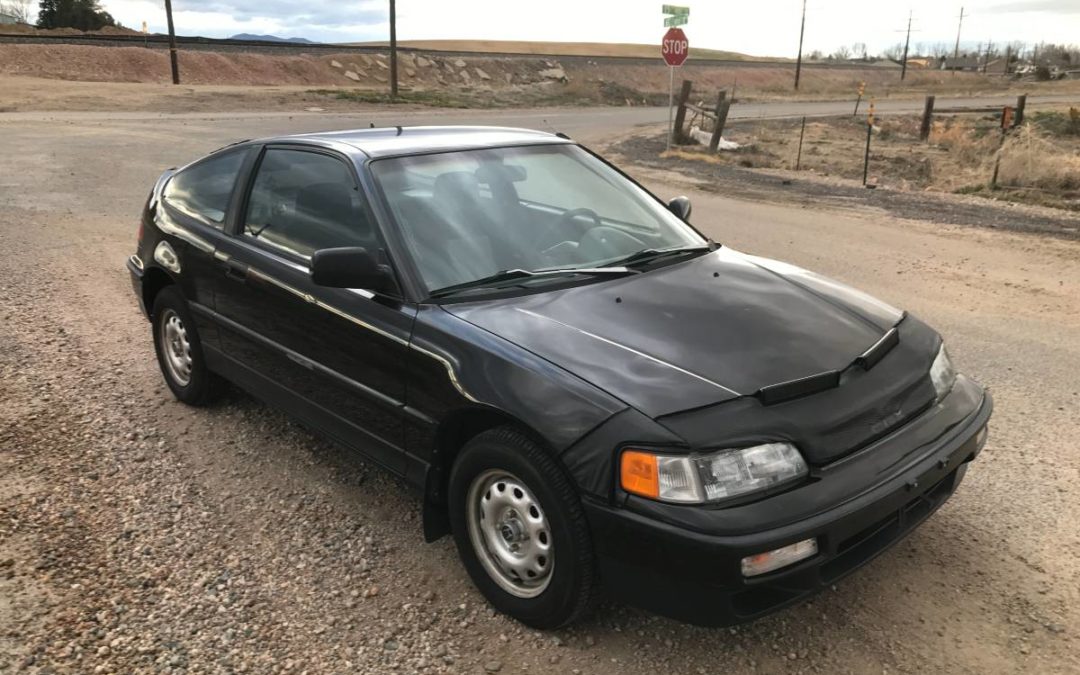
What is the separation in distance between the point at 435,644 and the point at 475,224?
163 cm

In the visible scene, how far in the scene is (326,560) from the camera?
10.7ft

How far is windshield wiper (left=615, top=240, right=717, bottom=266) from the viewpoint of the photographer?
351cm

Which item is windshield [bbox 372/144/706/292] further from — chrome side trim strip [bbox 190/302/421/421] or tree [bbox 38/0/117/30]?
tree [bbox 38/0/117/30]

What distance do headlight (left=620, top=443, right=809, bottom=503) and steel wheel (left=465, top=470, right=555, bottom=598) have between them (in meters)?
0.39

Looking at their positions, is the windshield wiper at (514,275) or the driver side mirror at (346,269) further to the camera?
the windshield wiper at (514,275)

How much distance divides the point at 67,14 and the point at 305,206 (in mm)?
66177

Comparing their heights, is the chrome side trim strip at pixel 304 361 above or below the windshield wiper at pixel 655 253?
below

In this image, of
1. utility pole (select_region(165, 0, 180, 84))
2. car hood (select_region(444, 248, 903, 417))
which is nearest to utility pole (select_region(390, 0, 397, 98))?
utility pole (select_region(165, 0, 180, 84))

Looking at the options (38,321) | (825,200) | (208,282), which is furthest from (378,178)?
(825,200)

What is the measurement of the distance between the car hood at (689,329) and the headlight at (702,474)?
0.52ft

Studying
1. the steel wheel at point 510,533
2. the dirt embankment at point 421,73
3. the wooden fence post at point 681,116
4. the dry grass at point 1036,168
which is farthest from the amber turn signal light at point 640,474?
the dirt embankment at point 421,73

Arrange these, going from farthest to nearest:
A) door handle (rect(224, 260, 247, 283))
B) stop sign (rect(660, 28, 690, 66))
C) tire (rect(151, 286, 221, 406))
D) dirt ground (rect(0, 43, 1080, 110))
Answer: dirt ground (rect(0, 43, 1080, 110)), stop sign (rect(660, 28, 690, 66)), tire (rect(151, 286, 221, 406)), door handle (rect(224, 260, 247, 283))

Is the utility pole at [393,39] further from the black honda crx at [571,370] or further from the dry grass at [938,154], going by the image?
the black honda crx at [571,370]

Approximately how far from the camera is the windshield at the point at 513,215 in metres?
3.29
